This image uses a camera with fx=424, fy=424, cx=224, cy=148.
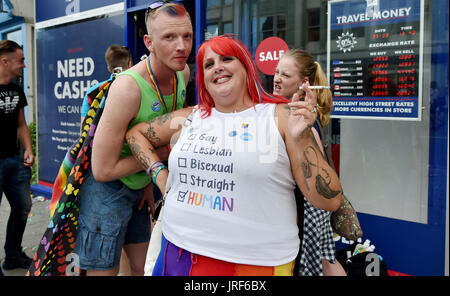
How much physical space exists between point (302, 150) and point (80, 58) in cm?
560

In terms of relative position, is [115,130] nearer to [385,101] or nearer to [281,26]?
[385,101]

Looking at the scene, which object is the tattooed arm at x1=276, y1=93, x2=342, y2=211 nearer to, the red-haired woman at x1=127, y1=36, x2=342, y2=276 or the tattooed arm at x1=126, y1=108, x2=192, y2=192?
the red-haired woman at x1=127, y1=36, x2=342, y2=276

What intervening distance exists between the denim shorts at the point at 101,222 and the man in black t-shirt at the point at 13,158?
2.12 meters

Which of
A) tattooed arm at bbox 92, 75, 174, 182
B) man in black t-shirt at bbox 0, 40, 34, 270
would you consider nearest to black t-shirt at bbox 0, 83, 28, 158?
man in black t-shirt at bbox 0, 40, 34, 270

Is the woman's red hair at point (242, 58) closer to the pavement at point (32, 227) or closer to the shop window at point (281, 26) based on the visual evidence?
the shop window at point (281, 26)

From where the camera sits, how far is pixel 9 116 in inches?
164

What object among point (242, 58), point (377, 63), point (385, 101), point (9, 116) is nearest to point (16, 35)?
point (9, 116)

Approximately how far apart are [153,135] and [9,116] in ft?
8.75

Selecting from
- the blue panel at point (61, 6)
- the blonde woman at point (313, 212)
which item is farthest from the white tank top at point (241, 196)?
the blue panel at point (61, 6)

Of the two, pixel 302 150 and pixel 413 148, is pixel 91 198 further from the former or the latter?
pixel 413 148

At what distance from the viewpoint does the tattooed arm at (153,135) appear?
2.10 meters

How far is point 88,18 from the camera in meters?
6.29

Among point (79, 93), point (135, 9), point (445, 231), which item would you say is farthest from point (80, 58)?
point (445, 231)

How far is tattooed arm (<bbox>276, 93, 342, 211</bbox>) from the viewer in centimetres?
163
